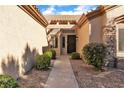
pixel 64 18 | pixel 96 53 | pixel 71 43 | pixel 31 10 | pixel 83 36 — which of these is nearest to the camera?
pixel 96 53

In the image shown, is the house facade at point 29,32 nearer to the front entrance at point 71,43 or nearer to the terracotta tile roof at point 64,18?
the terracotta tile roof at point 64,18

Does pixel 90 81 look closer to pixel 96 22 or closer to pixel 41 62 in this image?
pixel 41 62

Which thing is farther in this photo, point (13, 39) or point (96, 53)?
point (96, 53)

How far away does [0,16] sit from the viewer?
8445mm

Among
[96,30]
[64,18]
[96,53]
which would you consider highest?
[64,18]

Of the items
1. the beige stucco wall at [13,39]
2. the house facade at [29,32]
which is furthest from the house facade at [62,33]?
the beige stucco wall at [13,39]

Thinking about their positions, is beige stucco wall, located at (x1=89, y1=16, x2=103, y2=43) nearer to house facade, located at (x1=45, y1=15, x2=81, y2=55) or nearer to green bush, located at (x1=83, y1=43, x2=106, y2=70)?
green bush, located at (x1=83, y1=43, x2=106, y2=70)

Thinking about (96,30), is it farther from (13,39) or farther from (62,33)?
(62,33)

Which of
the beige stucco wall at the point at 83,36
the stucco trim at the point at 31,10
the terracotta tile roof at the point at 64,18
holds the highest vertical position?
the terracotta tile roof at the point at 64,18

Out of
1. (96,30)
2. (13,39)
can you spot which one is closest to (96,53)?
(96,30)

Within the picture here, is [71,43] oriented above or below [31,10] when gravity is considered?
below

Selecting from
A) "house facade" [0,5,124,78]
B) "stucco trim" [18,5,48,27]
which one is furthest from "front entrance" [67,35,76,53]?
"stucco trim" [18,5,48,27]
